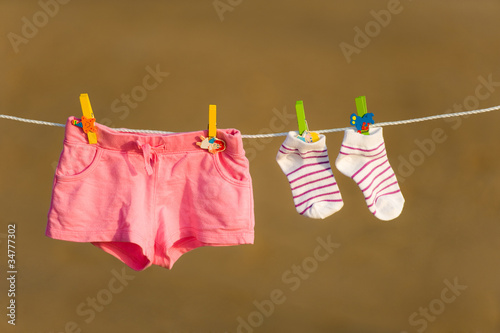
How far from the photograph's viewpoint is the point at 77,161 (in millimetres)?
1503

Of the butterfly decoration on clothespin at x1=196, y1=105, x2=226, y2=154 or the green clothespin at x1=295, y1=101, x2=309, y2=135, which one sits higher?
the green clothespin at x1=295, y1=101, x2=309, y2=135

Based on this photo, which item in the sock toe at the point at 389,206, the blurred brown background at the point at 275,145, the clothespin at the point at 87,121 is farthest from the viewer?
the blurred brown background at the point at 275,145

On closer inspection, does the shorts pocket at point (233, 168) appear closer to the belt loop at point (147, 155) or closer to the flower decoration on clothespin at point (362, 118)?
the belt loop at point (147, 155)

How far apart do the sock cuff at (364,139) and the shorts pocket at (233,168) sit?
0.33 m

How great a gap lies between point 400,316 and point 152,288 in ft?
4.32

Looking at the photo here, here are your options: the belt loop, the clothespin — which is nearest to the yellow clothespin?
the belt loop

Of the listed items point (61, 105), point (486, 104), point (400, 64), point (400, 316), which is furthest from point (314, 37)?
point (400, 316)

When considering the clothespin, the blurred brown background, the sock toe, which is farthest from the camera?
the blurred brown background

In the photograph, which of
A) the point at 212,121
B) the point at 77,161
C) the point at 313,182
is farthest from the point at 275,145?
the point at 77,161

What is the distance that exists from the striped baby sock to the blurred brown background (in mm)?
980

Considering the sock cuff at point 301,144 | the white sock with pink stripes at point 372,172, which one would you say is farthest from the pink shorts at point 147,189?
the white sock with pink stripes at point 372,172

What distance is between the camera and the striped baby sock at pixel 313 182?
1562 mm

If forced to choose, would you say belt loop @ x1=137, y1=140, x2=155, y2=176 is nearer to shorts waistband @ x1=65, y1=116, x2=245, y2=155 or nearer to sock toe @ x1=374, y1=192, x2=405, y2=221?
shorts waistband @ x1=65, y1=116, x2=245, y2=155

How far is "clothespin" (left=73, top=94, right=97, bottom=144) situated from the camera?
146 centimetres
